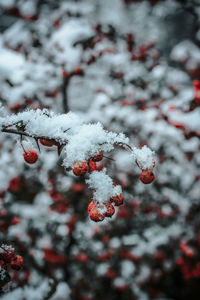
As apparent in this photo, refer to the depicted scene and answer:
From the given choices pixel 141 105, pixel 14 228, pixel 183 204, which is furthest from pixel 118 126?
pixel 14 228

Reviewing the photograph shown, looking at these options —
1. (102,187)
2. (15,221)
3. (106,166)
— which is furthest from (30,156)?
(15,221)

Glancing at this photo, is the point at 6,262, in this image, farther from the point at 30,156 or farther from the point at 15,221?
the point at 15,221

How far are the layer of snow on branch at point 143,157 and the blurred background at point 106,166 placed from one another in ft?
6.16

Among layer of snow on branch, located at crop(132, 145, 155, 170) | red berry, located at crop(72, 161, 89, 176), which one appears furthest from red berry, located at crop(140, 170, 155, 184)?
red berry, located at crop(72, 161, 89, 176)

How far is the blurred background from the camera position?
9.78 ft

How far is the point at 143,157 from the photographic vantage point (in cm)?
85

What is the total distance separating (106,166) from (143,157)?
2277mm

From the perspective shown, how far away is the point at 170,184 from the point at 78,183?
1794 millimetres

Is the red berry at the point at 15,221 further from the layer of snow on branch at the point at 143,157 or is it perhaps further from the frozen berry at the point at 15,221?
the layer of snow on branch at the point at 143,157

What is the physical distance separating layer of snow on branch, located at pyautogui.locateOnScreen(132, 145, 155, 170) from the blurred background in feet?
6.16

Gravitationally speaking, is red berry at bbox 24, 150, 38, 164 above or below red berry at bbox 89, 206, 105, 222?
above

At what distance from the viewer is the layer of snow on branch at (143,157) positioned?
0.85m

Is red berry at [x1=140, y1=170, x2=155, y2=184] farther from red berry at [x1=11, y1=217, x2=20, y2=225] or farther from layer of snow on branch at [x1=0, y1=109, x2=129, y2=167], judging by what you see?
red berry at [x1=11, y1=217, x2=20, y2=225]

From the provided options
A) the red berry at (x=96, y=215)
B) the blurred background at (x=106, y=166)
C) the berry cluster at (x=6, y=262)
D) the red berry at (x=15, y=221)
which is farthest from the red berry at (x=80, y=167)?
the red berry at (x=15, y=221)
